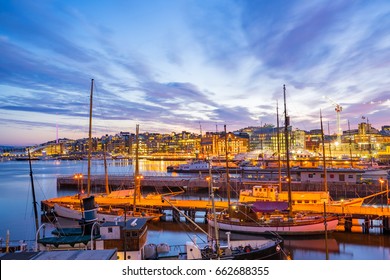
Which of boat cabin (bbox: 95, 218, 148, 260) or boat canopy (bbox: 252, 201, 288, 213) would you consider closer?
boat cabin (bbox: 95, 218, 148, 260)

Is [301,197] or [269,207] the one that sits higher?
[301,197]

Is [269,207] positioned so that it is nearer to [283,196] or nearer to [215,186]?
[283,196]

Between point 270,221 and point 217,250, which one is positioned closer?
point 217,250

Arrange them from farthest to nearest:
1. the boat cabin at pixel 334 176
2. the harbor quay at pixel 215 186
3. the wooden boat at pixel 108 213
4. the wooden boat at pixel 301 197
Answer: the boat cabin at pixel 334 176 → the harbor quay at pixel 215 186 → the wooden boat at pixel 301 197 → the wooden boat at pixel 108 213

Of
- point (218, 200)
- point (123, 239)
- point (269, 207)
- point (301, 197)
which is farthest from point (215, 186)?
point (123, 239)

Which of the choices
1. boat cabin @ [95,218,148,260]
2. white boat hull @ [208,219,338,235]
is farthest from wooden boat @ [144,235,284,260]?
white boat hull @ [208,219,338,235]

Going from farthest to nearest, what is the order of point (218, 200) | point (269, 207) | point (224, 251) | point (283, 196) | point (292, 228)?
point (218, 200) → point (283, 196) → point (269, 207) → point (292, 228) → point (224, 251)

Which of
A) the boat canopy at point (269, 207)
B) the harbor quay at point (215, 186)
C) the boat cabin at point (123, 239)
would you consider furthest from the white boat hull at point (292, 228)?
the harbor quay at point (215, 186)

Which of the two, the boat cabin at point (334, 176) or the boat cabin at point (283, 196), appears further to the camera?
the boat cabin at point (334, 176)

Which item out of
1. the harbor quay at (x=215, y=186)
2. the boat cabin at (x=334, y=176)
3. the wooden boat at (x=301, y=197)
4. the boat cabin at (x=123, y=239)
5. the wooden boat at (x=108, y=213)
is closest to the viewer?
the boat cabin at (x=123, y=239)

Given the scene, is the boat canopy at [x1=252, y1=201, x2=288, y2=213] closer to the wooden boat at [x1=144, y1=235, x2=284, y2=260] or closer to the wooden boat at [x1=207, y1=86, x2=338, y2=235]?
the wooden boat at [x1=207, y1=86, x2=338, y2=235]

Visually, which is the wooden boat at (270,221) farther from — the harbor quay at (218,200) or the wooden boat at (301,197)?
the wooden boat at (301,197)

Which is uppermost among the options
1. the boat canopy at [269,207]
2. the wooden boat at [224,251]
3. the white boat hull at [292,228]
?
→ the boat canopy at [269,207]
